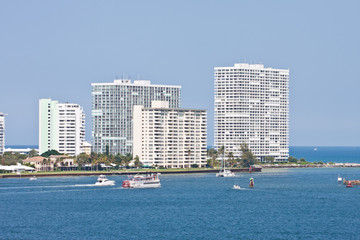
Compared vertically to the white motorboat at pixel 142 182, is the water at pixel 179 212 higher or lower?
lower

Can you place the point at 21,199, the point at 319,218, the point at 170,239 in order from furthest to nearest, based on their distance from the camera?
the point at 21,199 → the point at 319,218 → the point at 170,239

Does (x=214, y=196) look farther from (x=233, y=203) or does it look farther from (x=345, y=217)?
(x=345, y=217)

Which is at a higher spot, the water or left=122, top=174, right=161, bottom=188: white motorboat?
left=122, top=174, right=161, bottom=188: white motorboat

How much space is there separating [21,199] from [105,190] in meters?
26.9

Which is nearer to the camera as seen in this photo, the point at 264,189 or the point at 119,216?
the point at 119,216

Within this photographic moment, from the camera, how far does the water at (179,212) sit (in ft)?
331

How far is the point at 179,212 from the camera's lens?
124 m

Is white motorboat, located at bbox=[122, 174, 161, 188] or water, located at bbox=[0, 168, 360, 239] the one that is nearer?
water, located at bbox=[0, 168, 360, 239]

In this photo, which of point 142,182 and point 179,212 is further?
point 142,182

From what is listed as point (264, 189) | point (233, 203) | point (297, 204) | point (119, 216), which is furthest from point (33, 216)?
point (264, 189)

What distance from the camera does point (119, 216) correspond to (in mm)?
119000

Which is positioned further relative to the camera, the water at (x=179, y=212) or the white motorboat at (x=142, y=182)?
the white motorboat at (x=142, y=182)

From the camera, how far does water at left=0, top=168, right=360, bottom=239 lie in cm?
10088

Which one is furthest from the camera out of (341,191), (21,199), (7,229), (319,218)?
(341,191)
